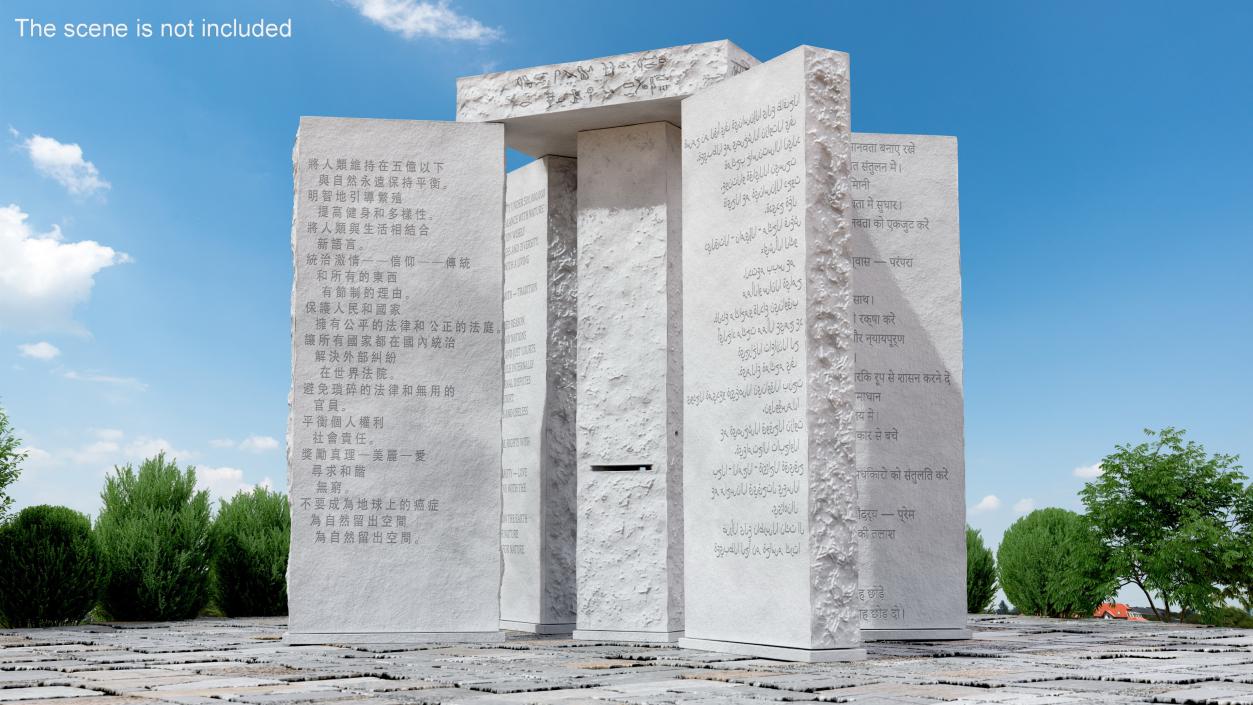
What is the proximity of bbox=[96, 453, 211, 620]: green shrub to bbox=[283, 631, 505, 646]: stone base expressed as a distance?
3.53m

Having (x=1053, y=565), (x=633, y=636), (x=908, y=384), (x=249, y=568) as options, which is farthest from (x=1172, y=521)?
(x=249, y=568)

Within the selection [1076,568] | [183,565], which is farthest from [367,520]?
[1076,568]

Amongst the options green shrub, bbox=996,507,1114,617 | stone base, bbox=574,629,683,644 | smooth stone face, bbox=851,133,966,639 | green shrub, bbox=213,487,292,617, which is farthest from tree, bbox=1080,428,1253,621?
green shrub, bbox=213,487,292,617

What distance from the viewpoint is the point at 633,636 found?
819cm

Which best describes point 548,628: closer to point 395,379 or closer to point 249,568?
point 395,379

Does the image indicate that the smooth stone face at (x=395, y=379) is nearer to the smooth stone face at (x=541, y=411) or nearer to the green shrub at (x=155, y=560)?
the smooth stone face at (x=541, y=411)

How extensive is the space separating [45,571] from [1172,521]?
10118mm

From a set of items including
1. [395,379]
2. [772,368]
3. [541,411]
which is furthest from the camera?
[541,411]

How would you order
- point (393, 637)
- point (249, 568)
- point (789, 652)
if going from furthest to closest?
point (249, 568) → point (393, 637) → point (789, 652)

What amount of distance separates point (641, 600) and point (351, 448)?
7.56 feet

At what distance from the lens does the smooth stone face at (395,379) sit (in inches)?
320

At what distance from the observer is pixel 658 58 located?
8.30 m

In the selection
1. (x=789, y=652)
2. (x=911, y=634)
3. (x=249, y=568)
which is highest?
(x=249, y=568)

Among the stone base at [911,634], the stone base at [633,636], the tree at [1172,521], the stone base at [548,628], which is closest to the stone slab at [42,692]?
the stone base at [633,636]
